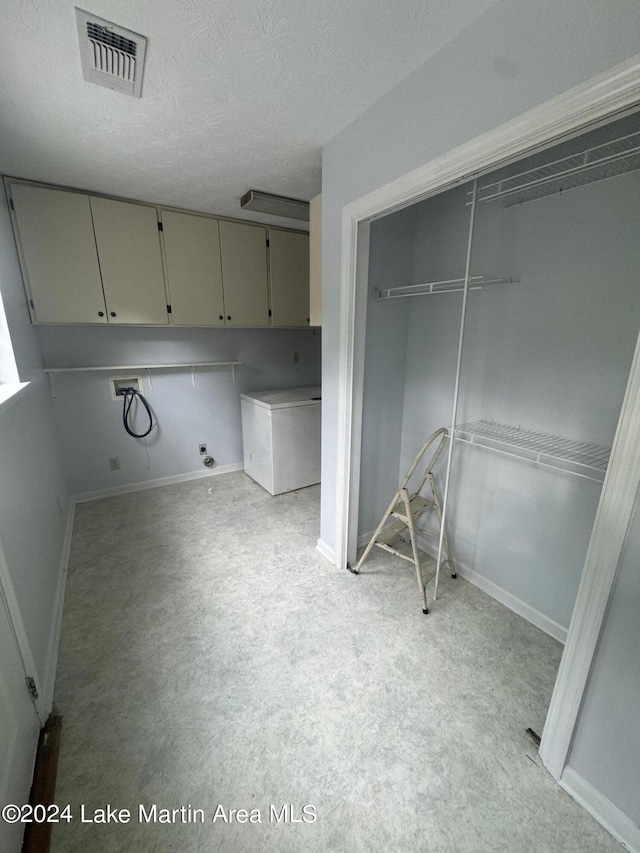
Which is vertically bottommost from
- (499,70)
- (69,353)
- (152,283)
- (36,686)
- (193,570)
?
(193,570)

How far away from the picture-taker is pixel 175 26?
1076 mm

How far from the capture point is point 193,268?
2.83m

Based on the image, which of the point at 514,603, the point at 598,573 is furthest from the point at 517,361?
the point at 514,603

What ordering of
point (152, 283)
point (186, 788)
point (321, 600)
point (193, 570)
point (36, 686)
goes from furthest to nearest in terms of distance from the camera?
point (152, 283)
point (193, 570)
point (321, 600)
point (36, 686)
point (186, 788)

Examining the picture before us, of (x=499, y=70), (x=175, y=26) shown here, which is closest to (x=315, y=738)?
(x=499, y=70)

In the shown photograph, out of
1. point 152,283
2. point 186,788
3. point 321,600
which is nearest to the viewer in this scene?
point 186,788

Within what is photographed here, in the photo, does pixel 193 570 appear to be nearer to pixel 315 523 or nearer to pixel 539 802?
pixel 315 523

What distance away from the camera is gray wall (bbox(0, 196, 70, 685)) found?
4.33 ft

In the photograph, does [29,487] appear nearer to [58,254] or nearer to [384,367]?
[58,254]

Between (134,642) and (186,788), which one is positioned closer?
(186,788)

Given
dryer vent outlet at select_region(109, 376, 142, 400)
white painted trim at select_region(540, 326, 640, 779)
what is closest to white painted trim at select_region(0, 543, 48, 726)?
white painted trim at select_region(540, 326, 640, 779)

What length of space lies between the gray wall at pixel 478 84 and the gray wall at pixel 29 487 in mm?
1759

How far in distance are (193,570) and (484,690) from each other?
1710 mm

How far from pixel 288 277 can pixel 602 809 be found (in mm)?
3624
